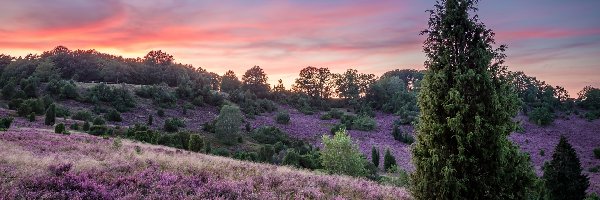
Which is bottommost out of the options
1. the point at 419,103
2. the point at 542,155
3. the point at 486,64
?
the point at 542,155

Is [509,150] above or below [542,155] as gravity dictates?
above

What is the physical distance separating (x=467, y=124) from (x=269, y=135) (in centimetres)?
5103

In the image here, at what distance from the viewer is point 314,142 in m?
61.3

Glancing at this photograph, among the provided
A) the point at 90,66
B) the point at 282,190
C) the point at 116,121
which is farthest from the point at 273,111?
the point at 282,190

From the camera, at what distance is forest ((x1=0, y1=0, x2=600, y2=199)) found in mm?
10758

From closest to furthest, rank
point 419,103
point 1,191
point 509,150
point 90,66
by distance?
point 1,191, point 509,150, point 419,103, point 90,66

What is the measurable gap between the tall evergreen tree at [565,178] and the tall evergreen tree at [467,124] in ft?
64.8

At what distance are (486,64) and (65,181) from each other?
39.3ft

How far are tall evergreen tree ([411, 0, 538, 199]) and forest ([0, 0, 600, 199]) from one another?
3 cm

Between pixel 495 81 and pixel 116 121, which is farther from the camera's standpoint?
pixel 116 121

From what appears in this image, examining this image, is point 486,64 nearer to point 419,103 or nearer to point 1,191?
point 419,103

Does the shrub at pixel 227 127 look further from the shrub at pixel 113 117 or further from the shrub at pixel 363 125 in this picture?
the shrub at pixel 363 125

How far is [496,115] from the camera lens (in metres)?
10.8

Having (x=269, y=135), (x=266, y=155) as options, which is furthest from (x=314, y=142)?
(x=266, y=155)
